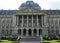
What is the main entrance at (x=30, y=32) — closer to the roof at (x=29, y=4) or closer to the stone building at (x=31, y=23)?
the stone building at (x=31, y=23)

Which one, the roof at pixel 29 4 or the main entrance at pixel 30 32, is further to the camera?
the roof at pixel 29 4

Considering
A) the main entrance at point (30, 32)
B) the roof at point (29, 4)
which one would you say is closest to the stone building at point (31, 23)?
the main entrance at point (30, 32)

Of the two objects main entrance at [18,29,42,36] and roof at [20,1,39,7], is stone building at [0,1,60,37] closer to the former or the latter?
main entrance at [18,29,42,36]

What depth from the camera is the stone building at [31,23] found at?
79.8 meters

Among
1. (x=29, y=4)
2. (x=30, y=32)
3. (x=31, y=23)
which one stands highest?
(x=29, y=4)

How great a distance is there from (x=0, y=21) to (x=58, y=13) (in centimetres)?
2626

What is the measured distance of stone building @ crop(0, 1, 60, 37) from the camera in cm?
7975

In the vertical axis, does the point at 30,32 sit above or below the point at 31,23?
below

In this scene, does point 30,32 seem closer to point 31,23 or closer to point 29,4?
point 31,23

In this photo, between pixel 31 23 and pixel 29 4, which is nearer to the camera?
pixel 31 23

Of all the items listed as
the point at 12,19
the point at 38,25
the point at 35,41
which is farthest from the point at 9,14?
the point at 35,41

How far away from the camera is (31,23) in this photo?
8225 cm

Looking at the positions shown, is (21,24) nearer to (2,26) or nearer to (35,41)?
(2,26)

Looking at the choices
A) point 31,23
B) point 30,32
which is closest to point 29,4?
point 31,23
